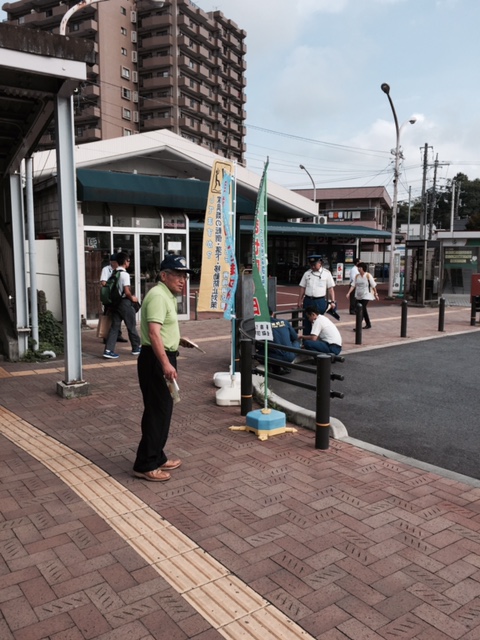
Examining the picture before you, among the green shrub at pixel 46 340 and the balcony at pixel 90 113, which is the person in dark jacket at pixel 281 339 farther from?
the balcony at pixel 90 113

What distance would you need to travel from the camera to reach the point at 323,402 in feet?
16.5

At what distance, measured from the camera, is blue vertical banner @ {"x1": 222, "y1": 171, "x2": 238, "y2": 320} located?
6383mm

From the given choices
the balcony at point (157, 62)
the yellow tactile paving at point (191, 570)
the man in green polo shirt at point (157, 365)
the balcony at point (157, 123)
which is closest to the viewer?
the yellow tactile paving at point (191, 570)

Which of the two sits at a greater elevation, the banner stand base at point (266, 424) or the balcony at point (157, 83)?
the balcony at point (157, 83)

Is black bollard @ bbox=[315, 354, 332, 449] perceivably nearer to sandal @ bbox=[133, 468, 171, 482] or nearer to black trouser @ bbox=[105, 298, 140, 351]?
sandal @ bbox=[133, 468, 171, 482]

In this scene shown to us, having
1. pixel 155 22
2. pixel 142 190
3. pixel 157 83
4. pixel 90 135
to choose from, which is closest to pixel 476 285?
pixel 142 190

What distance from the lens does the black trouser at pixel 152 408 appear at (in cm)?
413

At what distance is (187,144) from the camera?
1585cm

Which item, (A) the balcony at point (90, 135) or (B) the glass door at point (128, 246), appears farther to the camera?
(A) the balcony at point (90, 135)

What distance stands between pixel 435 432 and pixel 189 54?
70219mm

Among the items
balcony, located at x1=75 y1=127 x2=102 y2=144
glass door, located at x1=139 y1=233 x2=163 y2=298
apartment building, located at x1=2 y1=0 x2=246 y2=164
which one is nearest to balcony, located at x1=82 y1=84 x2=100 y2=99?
apartment building, located at x1=2 y1=0 x2=246 y2=164

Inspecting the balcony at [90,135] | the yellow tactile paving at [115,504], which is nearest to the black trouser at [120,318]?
the yellow tactile paving at [115,504]

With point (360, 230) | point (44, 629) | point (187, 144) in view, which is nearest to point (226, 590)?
point (44, 629)

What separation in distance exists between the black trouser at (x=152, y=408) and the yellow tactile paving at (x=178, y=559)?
1.02 ft
